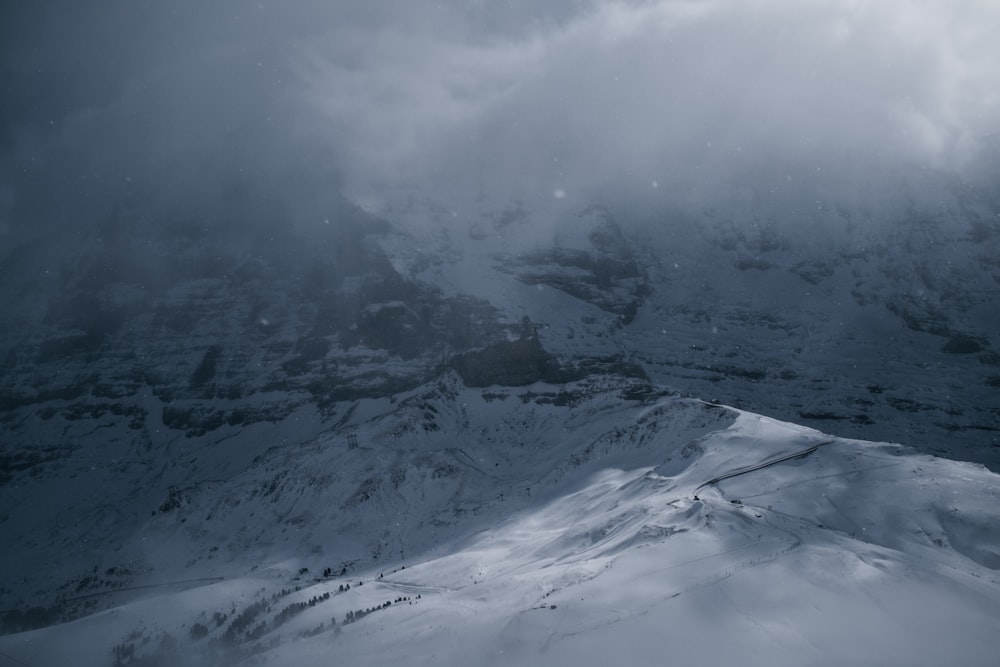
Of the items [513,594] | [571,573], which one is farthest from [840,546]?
[513,594]

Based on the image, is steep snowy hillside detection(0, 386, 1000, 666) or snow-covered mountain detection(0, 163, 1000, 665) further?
snow-covered mountain detection(0, 163, 1000, 665)

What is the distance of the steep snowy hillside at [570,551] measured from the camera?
1807 inches

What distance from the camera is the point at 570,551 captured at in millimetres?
77438

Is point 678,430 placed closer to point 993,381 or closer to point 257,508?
point 257,508

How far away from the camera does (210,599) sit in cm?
8856

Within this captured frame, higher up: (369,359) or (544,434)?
(369,359)

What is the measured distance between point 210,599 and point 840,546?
228 ft

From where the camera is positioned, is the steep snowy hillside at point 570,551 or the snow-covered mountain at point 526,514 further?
the snow-covered mountain at point 526,514

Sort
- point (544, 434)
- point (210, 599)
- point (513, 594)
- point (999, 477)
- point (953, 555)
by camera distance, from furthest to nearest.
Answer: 1. point (544, 434)
2. point (210, 599)
3. point (999, 477)
4. point (513, 594)
5. point (953, 555)

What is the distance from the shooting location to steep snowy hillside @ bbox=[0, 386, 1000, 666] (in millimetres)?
45906

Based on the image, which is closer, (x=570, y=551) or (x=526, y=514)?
(x=570, y=551)

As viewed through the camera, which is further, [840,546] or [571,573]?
[571,573]

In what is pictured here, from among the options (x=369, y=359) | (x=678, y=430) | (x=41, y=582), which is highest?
(x=369, y=359)

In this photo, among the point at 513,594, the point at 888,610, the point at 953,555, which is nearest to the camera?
the point at 888,610
